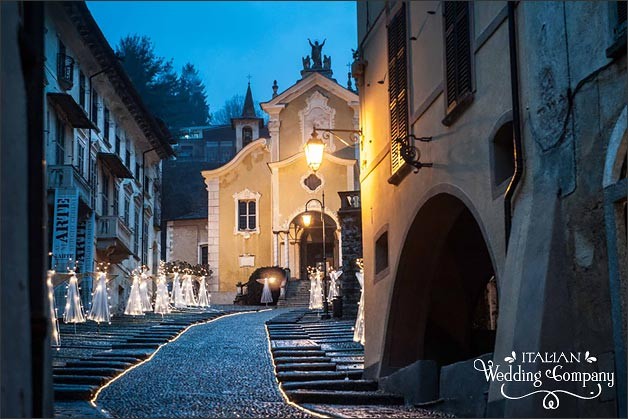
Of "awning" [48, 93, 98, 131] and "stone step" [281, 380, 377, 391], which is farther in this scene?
"awning" [48, 93, 98, 131]

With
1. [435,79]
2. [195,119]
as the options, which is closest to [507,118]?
[435,79]

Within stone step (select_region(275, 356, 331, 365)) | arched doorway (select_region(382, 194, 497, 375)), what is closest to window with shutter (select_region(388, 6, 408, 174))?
arched doorway (select_region(382, 194, 497, 375))

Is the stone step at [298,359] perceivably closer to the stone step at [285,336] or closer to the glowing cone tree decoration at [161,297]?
the stone step at [285,336]

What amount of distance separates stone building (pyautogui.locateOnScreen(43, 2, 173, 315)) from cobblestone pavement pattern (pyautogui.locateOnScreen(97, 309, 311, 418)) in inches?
234

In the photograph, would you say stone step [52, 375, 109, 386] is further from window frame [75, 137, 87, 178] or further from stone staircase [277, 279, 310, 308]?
stone staircase [277, 279, 310, 308]

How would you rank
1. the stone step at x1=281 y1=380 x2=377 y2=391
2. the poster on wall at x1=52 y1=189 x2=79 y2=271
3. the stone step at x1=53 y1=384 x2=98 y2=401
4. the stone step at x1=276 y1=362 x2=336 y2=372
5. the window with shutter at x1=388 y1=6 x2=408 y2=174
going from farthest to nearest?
the poster on wall at x1=52 y1=189 x2=79 y2=271 → the stone step at x1=276 y1=362 x2=336 y2=372 → the window with shutter at x1=388 y1=6 x2=408 y2=174 → the stone step at x1=281 y1=380 x2=377 y2=391 → the stone step at x1=53 y1=384 x2=98 y2=401

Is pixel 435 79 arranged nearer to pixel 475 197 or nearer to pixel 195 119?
pixel 475 197

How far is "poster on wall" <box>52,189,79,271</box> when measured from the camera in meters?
29.8

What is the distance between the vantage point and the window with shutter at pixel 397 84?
14836 millimetres

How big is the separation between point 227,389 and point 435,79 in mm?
5292

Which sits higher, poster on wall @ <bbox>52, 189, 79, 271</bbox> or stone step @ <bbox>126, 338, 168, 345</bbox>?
poster on wall @ <bbox>52, 189, 79, 271</bbox>

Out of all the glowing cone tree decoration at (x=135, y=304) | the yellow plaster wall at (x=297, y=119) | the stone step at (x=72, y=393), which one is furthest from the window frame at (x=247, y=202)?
the stone step at (x=72, y=393)

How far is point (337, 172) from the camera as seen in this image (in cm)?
5622

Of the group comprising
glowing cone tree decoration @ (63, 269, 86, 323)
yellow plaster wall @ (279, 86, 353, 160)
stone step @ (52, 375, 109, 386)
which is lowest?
stone step @ (52, 375, 109, 386)
